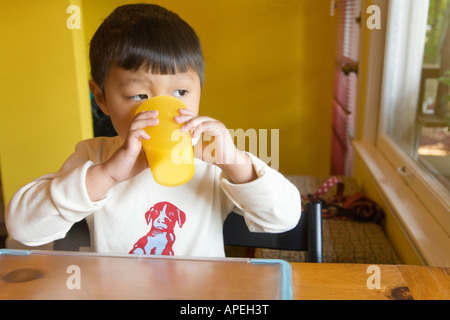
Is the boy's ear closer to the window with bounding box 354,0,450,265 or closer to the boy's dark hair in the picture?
the boy's dark hair

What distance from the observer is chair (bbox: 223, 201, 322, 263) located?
573 millimetres

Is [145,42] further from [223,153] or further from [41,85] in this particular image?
[41,85]

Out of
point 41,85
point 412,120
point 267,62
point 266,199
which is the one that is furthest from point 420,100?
point 41,85

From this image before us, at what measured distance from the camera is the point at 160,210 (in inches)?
24.2

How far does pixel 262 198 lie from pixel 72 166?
0.86ft

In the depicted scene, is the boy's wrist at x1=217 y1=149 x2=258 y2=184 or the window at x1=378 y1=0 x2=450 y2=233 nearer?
the boy's wrist at x1=217 y1=149 x2=258 y2=184

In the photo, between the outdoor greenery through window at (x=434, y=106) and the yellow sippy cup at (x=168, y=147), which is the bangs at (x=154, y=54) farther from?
the outdoor greenery through window at (x=434, y=106)

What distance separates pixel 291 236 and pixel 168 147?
0.86 feet

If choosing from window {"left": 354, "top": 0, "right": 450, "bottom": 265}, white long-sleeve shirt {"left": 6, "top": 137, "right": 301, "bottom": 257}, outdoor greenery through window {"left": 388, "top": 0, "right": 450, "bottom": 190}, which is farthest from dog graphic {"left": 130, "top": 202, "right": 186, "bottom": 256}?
outdoor greenery through window {"left": 388, "top": 0, "right": 450, "bottom": 190}

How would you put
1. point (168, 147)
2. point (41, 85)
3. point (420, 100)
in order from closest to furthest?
1. point (168, 147)
2. point (41, 85)
3. point (420, 100)

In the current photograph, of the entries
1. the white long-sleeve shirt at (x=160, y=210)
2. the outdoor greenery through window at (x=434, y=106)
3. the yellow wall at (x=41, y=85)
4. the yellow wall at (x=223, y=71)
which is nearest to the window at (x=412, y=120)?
the outdoor greenery through window at (x=434, y=106)

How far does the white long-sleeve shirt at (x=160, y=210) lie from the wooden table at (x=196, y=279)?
0.07 meters

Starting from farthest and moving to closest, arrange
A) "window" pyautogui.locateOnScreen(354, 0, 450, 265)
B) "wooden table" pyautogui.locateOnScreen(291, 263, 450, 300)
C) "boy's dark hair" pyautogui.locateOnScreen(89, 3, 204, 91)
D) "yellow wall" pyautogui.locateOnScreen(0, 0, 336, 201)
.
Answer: "window" pyautogui.locateOnScreen(354, 0, 450, 265), "yellow wall" pyautogui.locateOnScreen(0, 0, 336, 201), "boy's dark hair" pyautogui.locateOnScreen(89, 3, 204, 91), "wooden table" pyautogui.locateOnScreen(291, 263, 450, 300)

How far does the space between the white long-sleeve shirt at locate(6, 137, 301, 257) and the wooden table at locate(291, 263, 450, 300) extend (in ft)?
0.34
